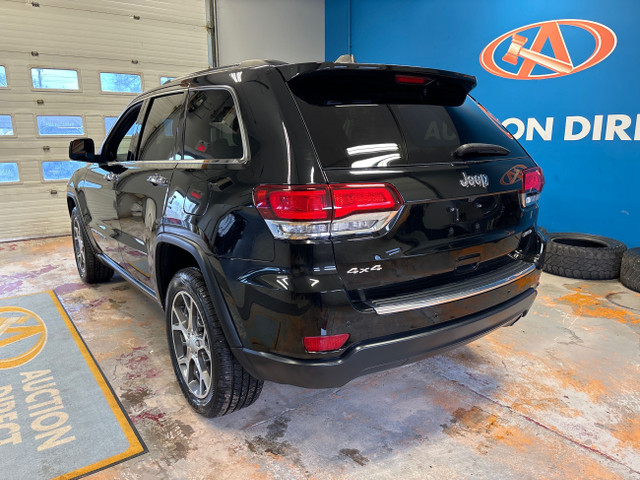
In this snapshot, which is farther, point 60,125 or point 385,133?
point 60,125

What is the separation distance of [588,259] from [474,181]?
9.69ft

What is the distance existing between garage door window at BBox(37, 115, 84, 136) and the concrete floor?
4277mm

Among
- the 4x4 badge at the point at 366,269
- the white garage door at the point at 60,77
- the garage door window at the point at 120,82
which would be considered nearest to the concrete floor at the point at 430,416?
the 4x4 badge at the point at 366,269

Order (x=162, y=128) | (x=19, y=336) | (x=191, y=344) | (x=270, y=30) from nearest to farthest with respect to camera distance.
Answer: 1. (x=191, y=344)
2. (x=162, y=128)
3. (x=19, y=336)
4. (x=270, y=30)

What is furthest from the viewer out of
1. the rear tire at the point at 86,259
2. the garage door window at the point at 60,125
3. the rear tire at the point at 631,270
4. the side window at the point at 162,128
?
the garage door window at the point at 60,125

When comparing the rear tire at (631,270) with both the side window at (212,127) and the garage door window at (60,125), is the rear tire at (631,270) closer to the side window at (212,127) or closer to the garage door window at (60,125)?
the side window at (212,127)

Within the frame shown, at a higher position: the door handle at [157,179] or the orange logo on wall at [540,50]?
the orange logo on wall at [540,50]

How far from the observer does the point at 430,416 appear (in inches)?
83.6

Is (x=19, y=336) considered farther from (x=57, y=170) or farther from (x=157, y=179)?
(x=57, y=170)

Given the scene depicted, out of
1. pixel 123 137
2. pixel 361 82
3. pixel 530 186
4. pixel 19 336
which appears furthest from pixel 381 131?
pixel 19 336

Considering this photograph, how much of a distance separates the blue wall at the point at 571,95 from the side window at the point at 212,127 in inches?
157

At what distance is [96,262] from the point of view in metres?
3.96

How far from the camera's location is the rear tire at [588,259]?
4.06 m

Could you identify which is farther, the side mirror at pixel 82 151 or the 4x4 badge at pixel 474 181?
the side mirror at pixel 82 151
